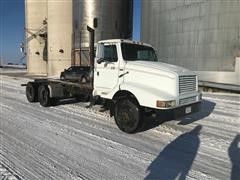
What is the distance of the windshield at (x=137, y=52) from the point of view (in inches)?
305

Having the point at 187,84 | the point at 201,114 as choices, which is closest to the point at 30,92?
the point at 201,114

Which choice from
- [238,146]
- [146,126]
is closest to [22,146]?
[146,126]

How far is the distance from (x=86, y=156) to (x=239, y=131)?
4289 millimetres

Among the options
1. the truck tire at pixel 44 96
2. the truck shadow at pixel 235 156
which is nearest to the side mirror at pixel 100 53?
the truck tire at pixel 44 96

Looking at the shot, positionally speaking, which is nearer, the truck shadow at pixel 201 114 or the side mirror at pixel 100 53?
the side mirror at pixel 100 53

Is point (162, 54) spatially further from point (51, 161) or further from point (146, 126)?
point (51, 161)

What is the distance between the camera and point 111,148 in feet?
19.4

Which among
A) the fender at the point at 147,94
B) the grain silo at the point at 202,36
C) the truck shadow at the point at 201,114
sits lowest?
the truck shadow at the point at 201,114

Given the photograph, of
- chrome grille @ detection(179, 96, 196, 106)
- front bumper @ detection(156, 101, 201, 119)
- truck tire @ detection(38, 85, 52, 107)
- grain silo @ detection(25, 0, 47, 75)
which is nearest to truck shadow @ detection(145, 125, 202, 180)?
front bumper @ detection(156, 101, 201, 119)

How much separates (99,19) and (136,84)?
1913 centimetres

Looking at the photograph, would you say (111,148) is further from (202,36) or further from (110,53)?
(202,36)

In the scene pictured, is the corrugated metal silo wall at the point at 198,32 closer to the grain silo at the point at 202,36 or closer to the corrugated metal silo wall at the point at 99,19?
the grain silo at the point at 202,36

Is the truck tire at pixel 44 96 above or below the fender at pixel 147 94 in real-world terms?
below

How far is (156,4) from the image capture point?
21375 millimetres
